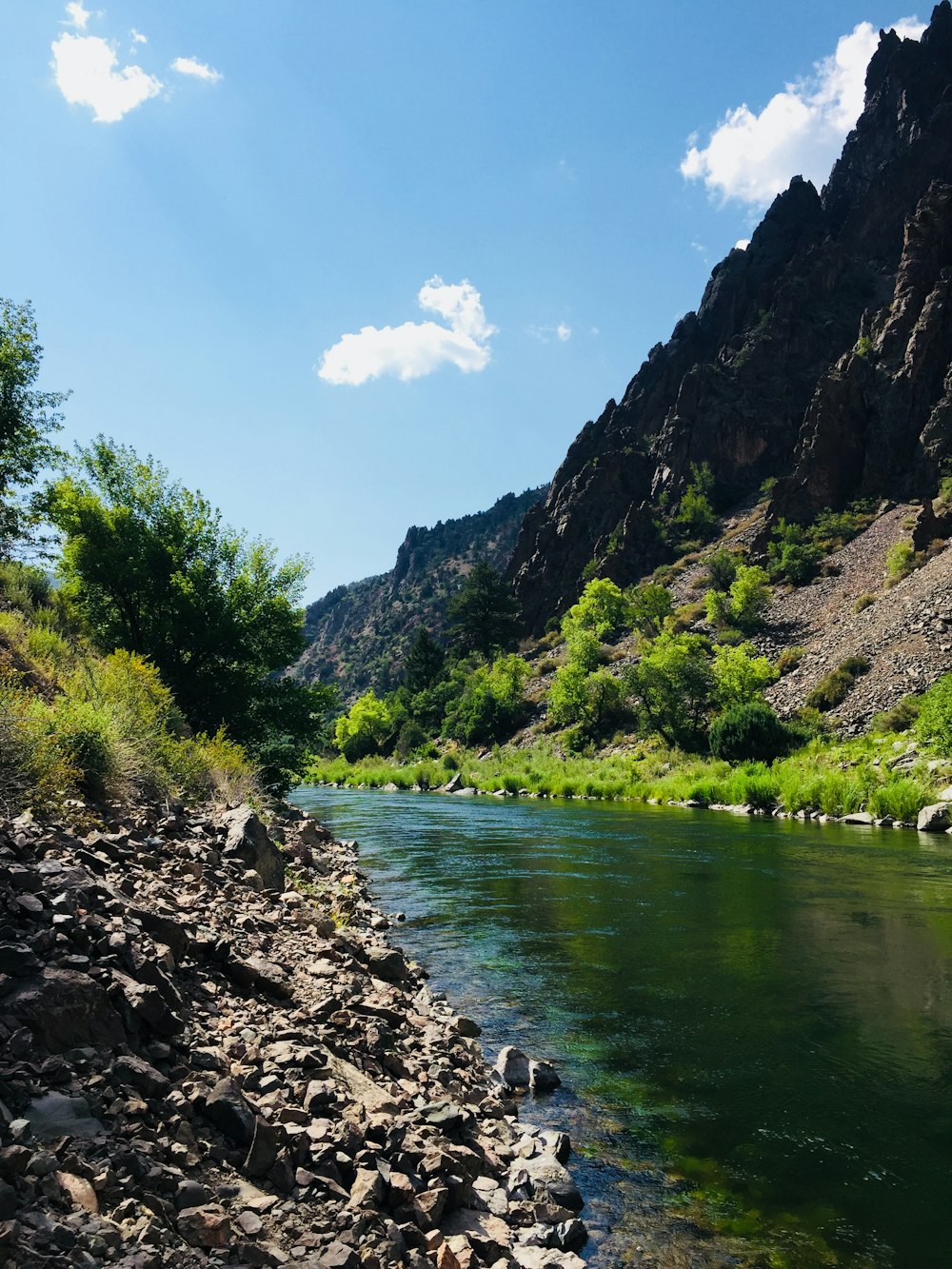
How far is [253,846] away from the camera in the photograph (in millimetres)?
10805

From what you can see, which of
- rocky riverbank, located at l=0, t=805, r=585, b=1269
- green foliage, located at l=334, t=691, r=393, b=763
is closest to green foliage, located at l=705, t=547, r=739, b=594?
green foliage, located at l=334, t=691, r=393, b=763

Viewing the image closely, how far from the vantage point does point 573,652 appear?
260ft

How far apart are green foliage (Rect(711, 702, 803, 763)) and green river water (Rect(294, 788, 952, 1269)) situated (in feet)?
72.5

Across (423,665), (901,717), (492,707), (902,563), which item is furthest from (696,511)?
(901,717)

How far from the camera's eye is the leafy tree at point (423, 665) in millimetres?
113000

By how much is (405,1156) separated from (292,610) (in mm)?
21031

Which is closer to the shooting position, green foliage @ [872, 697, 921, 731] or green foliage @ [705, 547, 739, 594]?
green foliage @ [872, 697, 921, 731]

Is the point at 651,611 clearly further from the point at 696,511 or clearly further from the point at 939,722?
the point at 939,722

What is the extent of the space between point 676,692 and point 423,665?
209ft

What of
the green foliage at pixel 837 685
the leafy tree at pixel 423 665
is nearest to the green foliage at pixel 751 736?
the green foliage at pixel 837 685

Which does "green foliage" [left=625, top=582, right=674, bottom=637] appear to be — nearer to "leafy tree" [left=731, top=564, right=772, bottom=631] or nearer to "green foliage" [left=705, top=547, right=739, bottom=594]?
"green foliage" [left=705, top=547, right=739, bottom=594]

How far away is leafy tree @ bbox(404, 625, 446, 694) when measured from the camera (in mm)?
113000

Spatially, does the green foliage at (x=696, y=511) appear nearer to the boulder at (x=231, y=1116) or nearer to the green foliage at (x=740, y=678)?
the green foliage at (x=740, y=678)

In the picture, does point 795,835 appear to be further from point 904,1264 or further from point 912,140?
point 912,140
